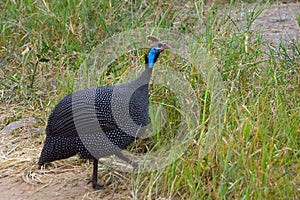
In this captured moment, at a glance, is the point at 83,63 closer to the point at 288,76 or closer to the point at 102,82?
the point at 102,82

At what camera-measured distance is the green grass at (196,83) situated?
2604 millimetres

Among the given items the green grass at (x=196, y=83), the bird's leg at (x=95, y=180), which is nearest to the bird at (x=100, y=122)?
the bird's leg at (x=95, y=180)

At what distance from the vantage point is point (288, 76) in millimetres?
3475

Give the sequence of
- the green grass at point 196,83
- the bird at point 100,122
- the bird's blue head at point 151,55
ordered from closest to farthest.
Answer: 1. the green grass at point 196,83
2. the bird at point 100,122
3. the bird's blue head at point 151,55

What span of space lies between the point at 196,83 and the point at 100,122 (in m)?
0.82

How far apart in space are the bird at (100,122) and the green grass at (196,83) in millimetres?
247

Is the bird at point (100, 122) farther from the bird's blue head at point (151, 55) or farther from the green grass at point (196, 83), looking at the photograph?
the green grass at point (196, 83)

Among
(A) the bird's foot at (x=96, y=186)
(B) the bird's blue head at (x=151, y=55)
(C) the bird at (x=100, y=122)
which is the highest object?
(B) the bird's blue head at (x=151, y=55)

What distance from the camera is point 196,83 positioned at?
3.44m

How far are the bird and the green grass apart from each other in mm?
247

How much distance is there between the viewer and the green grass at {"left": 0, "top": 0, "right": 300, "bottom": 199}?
260cm

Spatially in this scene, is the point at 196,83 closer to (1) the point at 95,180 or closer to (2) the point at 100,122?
(2) the point at 100,122

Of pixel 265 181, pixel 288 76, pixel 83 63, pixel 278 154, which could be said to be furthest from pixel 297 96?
pixel 83 63

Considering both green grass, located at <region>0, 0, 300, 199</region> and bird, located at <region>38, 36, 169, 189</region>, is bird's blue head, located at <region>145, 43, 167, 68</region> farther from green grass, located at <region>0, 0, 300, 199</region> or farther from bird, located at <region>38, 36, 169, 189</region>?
green grass, located at <region>0, 0, 300, 199</region>
